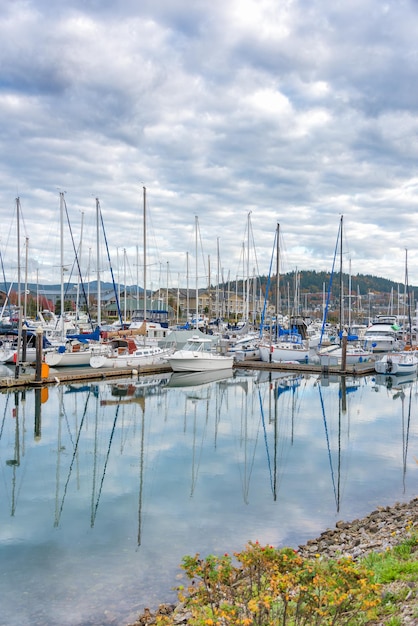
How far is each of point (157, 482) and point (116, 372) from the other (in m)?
23.8

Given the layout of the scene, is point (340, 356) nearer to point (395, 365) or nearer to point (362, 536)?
point (395, 365)

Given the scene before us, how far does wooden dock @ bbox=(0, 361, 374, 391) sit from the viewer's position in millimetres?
34000

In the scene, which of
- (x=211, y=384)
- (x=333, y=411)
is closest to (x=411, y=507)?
(x=333, y=411)

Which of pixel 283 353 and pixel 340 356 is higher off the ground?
pixel 283 353

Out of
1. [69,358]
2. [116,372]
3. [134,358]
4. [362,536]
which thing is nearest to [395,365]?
[134,358]

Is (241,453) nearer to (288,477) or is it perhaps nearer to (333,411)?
(288,477)

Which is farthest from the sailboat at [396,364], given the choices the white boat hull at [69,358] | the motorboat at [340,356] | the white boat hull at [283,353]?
the white boat hull at [69,358]

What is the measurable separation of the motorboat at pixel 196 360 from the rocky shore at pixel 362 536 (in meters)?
30.4

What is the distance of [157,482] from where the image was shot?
1705 cm

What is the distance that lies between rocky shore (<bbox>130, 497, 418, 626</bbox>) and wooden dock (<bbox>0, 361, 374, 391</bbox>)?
25.2 meters

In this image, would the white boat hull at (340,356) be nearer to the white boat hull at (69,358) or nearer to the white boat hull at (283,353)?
the white boat hull at (283,353)

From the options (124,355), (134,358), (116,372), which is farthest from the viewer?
(134,358)

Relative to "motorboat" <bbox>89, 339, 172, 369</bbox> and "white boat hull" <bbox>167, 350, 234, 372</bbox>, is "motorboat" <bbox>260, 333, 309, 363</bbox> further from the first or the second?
"motorboat" <bbox>89, 339, 172, 369</bbox>

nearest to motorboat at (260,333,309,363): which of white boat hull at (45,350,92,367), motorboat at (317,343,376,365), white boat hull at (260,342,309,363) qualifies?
white boat hull at (260,342,309,363)
